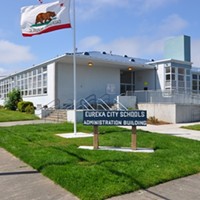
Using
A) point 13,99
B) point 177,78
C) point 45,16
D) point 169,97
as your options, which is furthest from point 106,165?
point 13,99

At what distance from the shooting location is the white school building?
68.4 ft

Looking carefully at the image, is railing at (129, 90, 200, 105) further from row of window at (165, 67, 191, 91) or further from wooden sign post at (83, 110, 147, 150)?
wooden sign post at (83, 110, 147, 150)

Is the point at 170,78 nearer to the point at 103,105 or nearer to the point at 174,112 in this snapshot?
the point at 174,112

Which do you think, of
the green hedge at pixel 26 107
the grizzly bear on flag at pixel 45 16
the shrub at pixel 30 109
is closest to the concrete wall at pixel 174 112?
the shrub at pixel 30 109

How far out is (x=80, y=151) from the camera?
7809mm

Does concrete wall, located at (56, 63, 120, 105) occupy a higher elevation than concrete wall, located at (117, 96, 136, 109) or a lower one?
higher

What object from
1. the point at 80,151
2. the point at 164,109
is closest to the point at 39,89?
the point at 164,109

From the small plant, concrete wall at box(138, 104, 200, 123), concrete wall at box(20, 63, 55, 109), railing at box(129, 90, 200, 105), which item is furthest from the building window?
concrete wall at box(20, 63, 55, 109)

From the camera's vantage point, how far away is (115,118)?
8492 mm

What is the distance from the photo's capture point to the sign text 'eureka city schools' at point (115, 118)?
27.0 ft

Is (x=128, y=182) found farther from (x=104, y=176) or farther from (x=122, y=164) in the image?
(x=122, y=164)

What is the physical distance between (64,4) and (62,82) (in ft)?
38.6

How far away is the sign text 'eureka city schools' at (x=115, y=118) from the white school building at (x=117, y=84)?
12.0 metres

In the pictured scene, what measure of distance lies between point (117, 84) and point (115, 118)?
715 inches
